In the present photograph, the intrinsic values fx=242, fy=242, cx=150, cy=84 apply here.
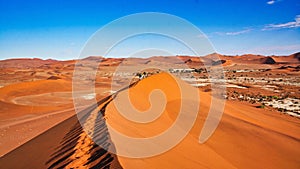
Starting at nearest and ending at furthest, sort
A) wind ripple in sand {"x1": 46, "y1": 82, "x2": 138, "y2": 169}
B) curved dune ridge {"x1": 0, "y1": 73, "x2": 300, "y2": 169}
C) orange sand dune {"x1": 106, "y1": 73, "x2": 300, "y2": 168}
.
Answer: wind ripple in sand {"x1": 46, "y1": 82, "x2": 138, "y2": 169} → curved dune ridge {"x1": 0, "y1": 73, "x2": 300, "y2": 169} → orange sand dune {"x1": 106, "y1": 73, "x2": 300, "y2": 168}

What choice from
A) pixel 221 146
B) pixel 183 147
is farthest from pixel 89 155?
pixel 221 146

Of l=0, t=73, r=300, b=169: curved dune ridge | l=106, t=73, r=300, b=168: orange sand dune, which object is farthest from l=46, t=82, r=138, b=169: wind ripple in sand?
l=106, t=73, r=300, b=168: orange sand dune

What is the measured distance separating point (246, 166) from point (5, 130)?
12.6m

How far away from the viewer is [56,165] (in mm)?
5984

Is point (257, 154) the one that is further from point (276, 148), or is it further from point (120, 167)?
point (120, 167)

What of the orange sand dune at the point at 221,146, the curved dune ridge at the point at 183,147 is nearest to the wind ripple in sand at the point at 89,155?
the curved dune ridge at the point at 183,147

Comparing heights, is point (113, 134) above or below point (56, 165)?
above

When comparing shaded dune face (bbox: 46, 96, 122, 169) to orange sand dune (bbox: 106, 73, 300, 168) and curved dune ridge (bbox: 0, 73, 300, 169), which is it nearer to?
curved dune ridge (bbox: 0, 73, 300, 169)

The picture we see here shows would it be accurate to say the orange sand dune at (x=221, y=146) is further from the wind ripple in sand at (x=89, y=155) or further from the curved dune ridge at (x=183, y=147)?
the wind ripple in sand at (x=89, y=155)

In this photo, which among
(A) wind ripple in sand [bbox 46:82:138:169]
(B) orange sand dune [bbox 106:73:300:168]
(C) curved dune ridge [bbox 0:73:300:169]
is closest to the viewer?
(A) wind ripple in sand [bbox 46:82:138:169]

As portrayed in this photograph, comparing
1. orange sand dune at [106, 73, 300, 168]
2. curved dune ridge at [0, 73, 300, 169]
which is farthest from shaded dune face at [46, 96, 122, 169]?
orange sand dune at [106, 73, 300, 168]

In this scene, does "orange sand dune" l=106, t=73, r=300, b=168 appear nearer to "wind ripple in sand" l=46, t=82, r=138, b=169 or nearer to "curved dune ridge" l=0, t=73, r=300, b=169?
"curved dune ridge" l=0, t=73, r=300, b=169

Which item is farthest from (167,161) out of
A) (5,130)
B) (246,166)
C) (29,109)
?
(29,109)

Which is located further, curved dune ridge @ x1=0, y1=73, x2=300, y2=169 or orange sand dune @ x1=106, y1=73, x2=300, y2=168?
orange sand dune @ x1=106, y1=73, x2=300, y2=168
